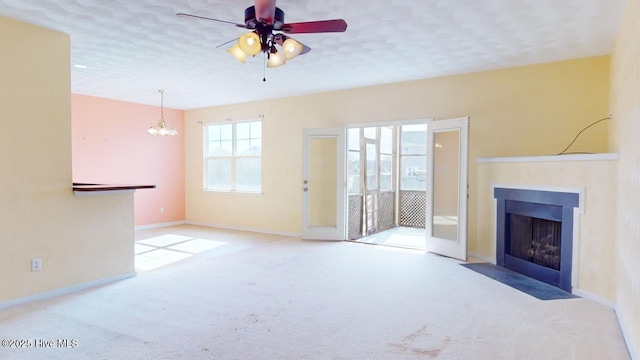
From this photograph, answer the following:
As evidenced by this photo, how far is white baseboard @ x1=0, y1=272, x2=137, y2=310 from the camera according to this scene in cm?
334

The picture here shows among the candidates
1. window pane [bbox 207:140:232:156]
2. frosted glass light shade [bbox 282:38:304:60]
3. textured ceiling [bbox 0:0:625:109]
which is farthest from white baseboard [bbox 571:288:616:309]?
window pane [bbox 207:140:232:156]

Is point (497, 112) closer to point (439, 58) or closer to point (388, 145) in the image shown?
point (439, 58)

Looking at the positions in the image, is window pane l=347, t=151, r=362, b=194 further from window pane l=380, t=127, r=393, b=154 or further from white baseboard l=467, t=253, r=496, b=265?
white baseboard l=467, t=253, r=496, b=265

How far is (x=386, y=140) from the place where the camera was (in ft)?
25.4

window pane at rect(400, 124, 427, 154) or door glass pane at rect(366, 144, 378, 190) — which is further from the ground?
window pane at rect(400, 124, 427, 154)

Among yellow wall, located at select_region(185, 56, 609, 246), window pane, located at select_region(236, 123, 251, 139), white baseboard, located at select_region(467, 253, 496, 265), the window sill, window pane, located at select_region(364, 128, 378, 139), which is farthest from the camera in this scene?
window pane, located at select_region(236, 123, 251, 139)

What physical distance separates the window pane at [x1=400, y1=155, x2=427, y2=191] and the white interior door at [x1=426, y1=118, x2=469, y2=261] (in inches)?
86.6

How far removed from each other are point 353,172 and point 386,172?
4.76ft

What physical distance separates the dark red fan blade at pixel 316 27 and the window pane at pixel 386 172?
16.8 feet

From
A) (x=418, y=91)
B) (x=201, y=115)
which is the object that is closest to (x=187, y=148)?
(x=201, y=115)

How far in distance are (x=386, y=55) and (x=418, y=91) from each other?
4.62 ft

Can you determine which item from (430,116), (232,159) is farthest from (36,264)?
(430,116)

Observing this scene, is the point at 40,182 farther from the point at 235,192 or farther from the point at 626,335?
the point at 626,335

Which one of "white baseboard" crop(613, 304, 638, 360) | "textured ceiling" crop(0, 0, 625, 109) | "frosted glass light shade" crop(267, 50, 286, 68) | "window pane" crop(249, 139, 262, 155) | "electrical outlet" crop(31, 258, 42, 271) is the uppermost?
"textured ceiling" crop(0, 0, 625, 109)
